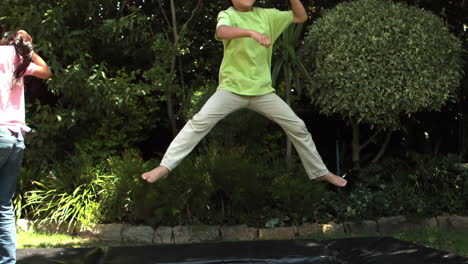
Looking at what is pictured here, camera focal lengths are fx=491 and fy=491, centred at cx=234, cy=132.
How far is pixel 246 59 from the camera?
313 cm

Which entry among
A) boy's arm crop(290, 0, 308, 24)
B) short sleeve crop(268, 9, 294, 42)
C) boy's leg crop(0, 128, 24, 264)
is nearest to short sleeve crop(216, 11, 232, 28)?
short sleeve crop(268, 9, 294, 42)

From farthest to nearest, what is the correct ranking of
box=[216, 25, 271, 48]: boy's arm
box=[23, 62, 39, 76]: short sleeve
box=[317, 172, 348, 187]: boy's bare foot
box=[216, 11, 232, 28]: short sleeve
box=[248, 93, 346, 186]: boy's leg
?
box=[317, 172, 348, 187]: boy's bare foot < box=[248, 93, 346, 186]: boy's leg < box=[216, 11, 232, 28]: short sleeve < box=[216, 25, 271, 48]: boy's arm < box=[23, 62, 39, 76]: short sleeve

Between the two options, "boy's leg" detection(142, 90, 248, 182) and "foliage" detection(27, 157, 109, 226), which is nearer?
"boy's leg" detection(142, 90, 248, 182)

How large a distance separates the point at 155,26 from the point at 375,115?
2.56m

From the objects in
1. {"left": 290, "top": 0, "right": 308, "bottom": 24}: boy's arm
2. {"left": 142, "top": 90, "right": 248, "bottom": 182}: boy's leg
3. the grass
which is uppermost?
{"left": 290, "top": 0, "right": 308, "bottom": 24}: boy's arm

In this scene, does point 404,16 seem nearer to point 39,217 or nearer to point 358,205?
point 358,205

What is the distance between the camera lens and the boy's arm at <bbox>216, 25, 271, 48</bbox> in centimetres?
277

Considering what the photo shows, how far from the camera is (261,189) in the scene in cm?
393

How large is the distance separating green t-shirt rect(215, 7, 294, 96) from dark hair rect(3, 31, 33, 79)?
115 cm

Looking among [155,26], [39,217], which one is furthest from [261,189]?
[155,26]

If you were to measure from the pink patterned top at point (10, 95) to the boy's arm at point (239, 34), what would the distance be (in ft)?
3.72

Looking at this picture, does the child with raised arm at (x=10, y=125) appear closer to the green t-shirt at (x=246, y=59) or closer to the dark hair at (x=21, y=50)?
the dark hair at (x=21, y=50)

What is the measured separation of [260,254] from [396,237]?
4.73 ft

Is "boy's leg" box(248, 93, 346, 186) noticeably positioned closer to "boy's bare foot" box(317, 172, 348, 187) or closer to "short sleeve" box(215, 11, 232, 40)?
"boy's bare foot" box(317, 172, 348, 187)
